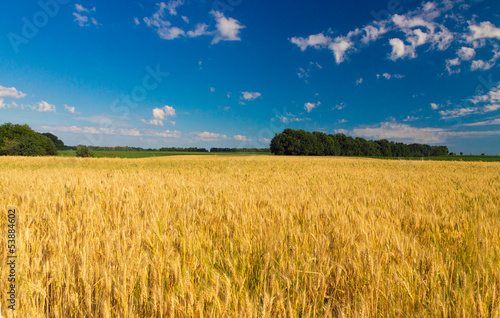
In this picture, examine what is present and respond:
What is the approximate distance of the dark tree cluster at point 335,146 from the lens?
82.4 metres

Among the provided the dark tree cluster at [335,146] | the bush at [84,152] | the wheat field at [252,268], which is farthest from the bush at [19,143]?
the wheat field at [252,268]

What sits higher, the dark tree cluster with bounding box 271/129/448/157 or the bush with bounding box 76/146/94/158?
the dark tree cluster with bounding box 271/129/448/157

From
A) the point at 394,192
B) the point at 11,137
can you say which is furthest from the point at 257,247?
the point at 11,137

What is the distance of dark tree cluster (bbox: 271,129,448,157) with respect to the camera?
82375 mm

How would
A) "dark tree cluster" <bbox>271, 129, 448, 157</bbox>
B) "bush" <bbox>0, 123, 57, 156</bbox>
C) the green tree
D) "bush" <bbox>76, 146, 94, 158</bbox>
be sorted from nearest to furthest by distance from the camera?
"bush" <bbox>0, 123, 57, 156</bbox>, "bush" <bbox>76, 146, 94, 158</bbox>, "dark tree cluster" <bbox>271, 129, 448, 157</bbox>, the green tree

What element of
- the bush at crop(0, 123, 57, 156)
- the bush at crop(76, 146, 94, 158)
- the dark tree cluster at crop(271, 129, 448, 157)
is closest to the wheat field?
the bush at crop(76, 146, 94, 158)

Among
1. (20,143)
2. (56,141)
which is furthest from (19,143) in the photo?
(56,141)

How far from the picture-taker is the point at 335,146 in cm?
9462

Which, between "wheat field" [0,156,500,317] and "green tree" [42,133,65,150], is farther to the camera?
"green tree" [42,133,65,150]

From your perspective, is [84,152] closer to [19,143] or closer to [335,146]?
[19,143]

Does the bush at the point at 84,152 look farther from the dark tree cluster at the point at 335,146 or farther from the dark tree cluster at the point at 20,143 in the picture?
the dark tree cluster at the point at 335,146

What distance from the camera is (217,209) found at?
296 cm

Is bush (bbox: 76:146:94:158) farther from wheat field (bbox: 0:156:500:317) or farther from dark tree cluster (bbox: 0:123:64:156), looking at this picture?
wheat field (bbox: 0:156:500:317)

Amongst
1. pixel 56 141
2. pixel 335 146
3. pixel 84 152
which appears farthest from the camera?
→ pixel 56 141
